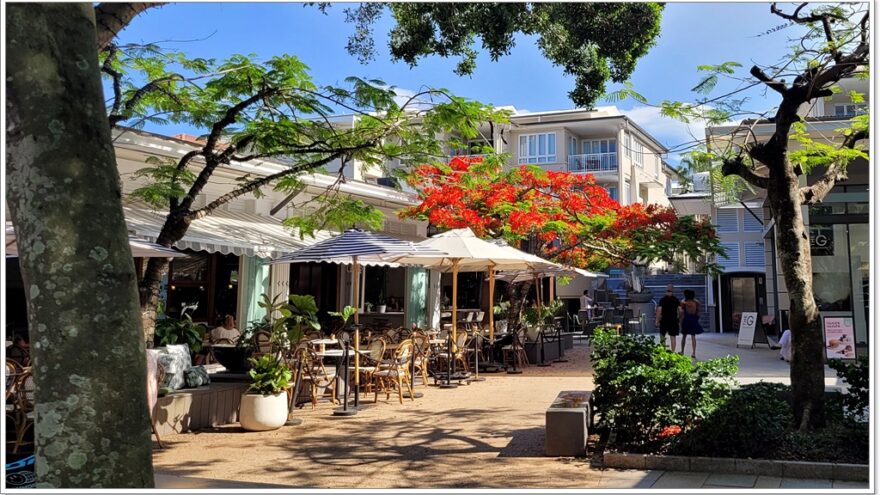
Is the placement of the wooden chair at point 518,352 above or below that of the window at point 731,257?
below

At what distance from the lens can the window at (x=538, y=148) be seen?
33.1 metres

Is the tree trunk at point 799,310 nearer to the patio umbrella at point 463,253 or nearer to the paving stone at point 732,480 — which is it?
the paving stone at point 732,480

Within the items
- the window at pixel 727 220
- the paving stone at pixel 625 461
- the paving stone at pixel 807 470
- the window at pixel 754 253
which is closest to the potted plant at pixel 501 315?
the paving stone at pixel 625 461

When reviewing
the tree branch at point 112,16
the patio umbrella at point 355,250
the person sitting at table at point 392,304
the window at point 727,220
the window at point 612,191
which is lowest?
the person sitting at table at point 392,304

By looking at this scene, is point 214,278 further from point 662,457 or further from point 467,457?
point 662,457

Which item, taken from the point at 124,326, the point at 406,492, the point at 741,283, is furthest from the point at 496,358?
the point at 741,283

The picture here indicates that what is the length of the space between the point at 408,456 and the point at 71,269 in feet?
15.0

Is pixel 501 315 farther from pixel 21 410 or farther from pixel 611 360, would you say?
pixel 21 410

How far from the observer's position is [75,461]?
228cm

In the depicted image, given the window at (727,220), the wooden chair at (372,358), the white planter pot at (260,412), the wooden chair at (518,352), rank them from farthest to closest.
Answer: the window at (727,220) → the wooden chair at (518,352) → the wooden chair at (372,358) → the white planter pot at (260,412)

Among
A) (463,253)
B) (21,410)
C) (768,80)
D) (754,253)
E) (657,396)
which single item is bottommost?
(21,410)

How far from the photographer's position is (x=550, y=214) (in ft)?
56.1

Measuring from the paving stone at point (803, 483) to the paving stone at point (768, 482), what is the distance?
0.03 metres

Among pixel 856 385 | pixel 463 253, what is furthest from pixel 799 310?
pixel 463 253
